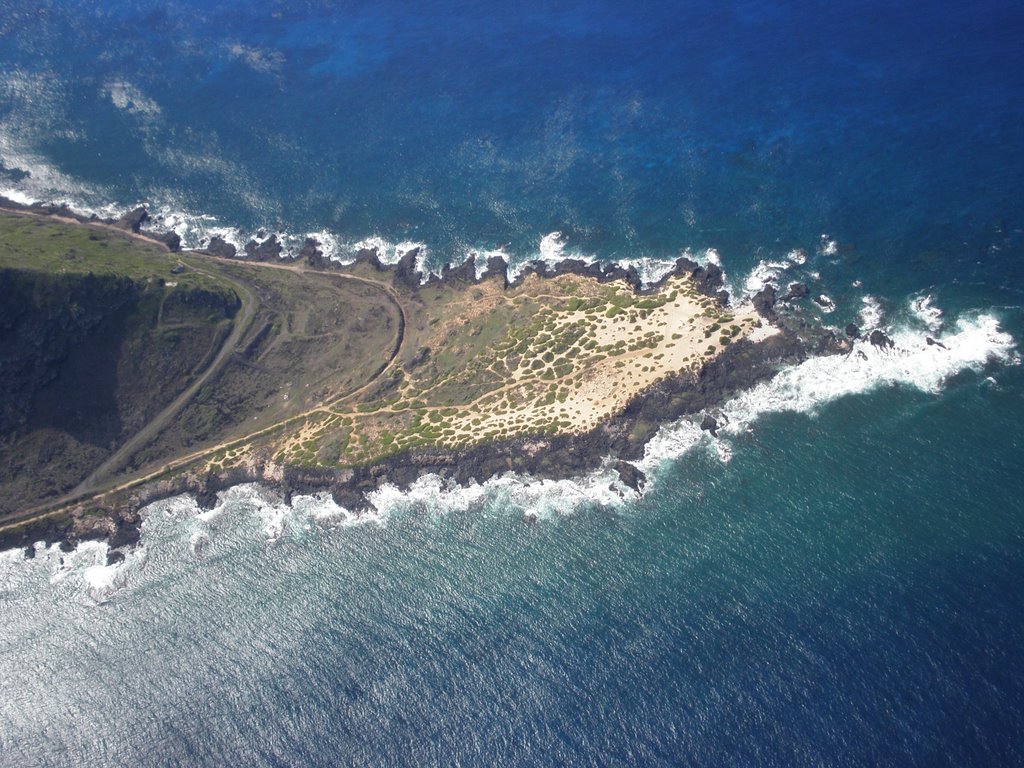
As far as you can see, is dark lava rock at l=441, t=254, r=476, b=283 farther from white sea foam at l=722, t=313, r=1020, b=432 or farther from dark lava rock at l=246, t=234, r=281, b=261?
white sea foam at l=722, t=313, r=1020, b=432

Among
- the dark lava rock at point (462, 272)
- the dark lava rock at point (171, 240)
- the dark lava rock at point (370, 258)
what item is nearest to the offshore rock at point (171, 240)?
the dark lava rock at point (171, 240)

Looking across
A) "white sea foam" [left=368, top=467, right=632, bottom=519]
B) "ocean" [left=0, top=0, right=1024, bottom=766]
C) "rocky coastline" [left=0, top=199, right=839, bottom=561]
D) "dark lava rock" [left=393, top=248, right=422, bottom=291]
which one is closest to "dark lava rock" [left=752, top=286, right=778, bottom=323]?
"rocky coastline" [left=0, top=199, right=839, bottom=561]

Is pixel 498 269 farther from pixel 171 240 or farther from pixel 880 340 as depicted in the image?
pixel 880 340

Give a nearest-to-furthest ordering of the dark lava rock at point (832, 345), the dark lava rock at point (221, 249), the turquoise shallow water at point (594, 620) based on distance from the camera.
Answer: the turquoise shallow water at point (594, 620) → the dark lava rock at point (832, 345) → the dark lava rock at point (221, 249)

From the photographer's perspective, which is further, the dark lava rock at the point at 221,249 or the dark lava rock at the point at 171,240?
the dark lava rock at the point at 171,240

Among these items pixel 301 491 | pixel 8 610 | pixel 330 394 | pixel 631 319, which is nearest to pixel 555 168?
pixel 631 319

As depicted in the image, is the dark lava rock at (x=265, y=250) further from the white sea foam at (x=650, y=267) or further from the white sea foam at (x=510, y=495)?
the white sea foam at (x=650, y=267)

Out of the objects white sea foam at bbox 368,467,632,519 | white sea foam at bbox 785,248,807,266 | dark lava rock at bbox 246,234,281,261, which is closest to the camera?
white sea foam at bbox 368,467,632,519

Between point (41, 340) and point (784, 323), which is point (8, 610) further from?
point (784, 323)
